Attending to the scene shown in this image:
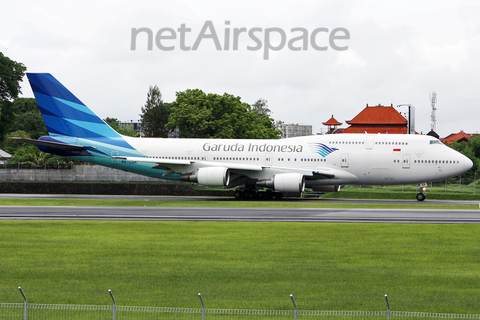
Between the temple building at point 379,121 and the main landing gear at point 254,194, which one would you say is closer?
the main landing gear at point 254,194

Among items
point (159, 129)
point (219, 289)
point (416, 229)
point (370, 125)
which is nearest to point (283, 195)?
point (416, 229)

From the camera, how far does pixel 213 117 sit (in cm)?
8550

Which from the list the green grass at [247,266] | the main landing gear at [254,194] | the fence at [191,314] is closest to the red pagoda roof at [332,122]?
the main landing gear at [254,194]

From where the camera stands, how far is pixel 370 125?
149 meters

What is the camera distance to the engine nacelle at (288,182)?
39.9 metres

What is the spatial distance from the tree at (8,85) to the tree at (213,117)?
76.2 ft

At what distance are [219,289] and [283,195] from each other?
3402cm

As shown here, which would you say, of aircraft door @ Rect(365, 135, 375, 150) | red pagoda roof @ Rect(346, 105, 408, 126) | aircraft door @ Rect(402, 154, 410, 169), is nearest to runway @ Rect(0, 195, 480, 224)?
aircraft door @ Rect(402, 154, 410, 169)

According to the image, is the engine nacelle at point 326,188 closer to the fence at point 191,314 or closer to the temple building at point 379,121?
the fence at point 191,314

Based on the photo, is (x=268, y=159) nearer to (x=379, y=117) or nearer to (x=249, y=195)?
(x=249, y=195)

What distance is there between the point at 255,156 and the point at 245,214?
13171mm

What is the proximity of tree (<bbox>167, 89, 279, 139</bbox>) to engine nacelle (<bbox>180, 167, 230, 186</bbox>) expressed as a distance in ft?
135

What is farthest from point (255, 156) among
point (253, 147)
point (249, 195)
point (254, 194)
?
point (249, 195)

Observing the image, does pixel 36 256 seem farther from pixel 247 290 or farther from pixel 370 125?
pixel 370 125
